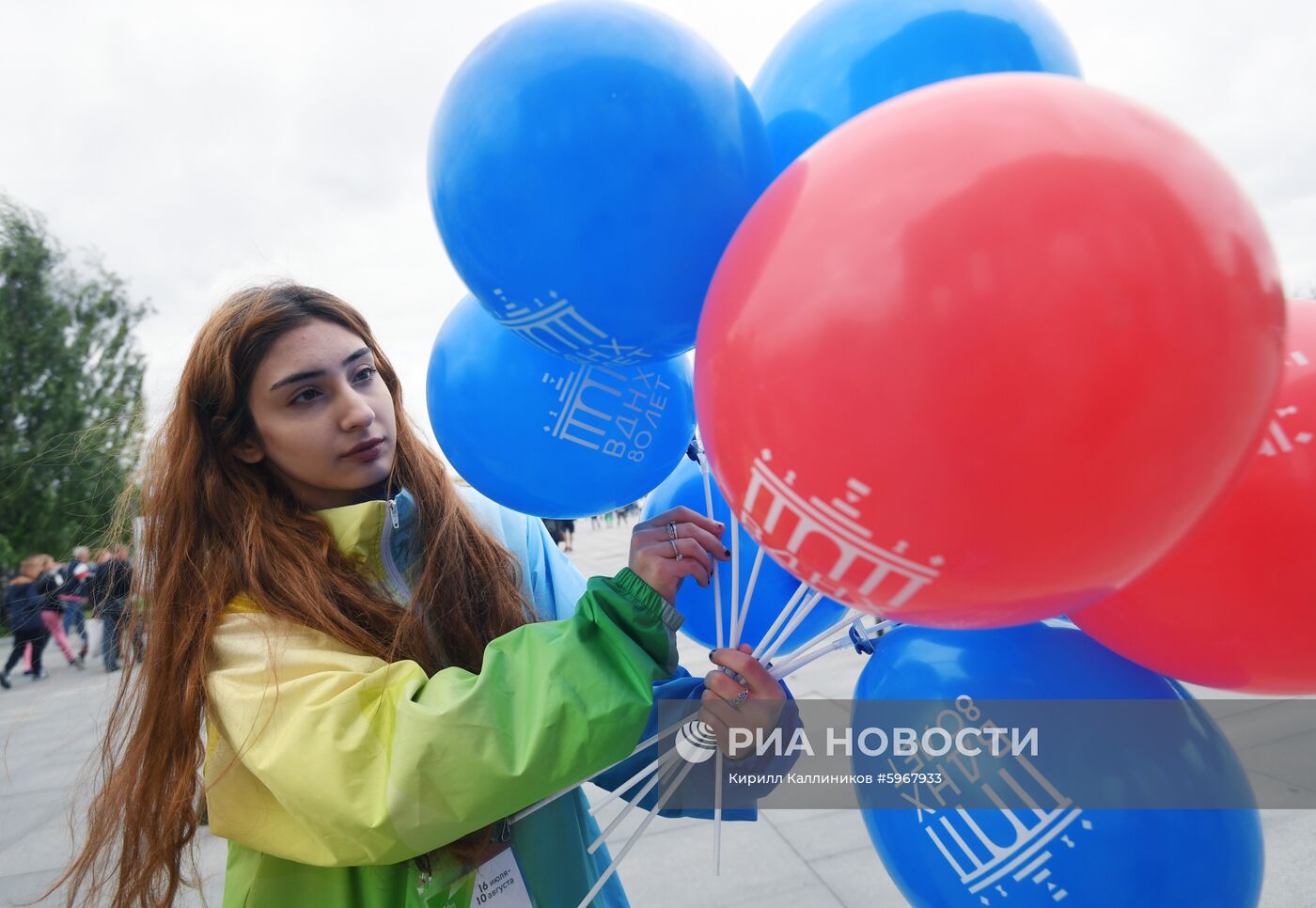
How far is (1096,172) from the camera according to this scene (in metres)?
0.74

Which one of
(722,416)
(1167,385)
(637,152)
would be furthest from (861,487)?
(637,152)

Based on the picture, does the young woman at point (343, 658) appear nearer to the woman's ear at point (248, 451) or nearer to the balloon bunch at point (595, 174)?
the woman's ear at point (248, 451)

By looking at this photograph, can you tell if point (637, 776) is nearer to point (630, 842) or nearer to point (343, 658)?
point (630, 842)

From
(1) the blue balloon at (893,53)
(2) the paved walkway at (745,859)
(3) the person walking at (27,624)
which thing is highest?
(1) the blue balloon at (893,53)

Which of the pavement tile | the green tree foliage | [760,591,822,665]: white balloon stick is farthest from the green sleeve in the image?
the green tree foliage

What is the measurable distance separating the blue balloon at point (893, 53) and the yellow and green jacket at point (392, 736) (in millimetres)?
791

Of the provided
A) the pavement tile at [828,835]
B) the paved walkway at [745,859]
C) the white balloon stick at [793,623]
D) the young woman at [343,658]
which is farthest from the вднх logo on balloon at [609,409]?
the pavement tile at [828,835]

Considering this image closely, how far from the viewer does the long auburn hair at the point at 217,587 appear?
1.22m

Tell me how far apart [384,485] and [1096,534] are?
4.28 feet

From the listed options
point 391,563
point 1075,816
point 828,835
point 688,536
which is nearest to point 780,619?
point 688,536

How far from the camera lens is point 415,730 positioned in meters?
0.98

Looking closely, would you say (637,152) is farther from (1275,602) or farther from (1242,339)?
(1275,602)

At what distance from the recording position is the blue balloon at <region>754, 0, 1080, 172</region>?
112 centimetres

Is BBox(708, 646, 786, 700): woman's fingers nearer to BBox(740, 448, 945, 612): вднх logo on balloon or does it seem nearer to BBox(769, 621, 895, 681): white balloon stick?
BBox(769, 621, 895, 681): white balloon stick
